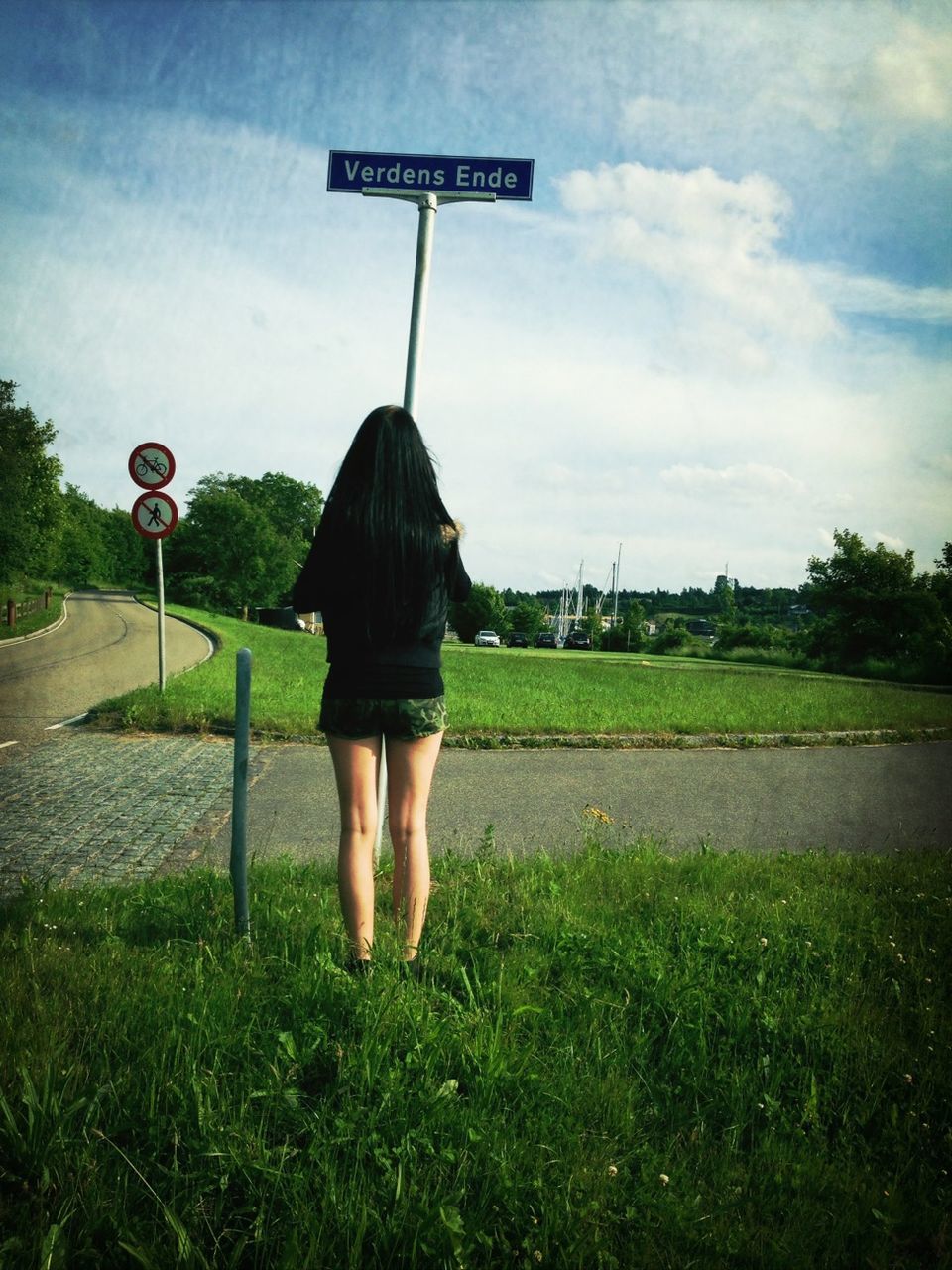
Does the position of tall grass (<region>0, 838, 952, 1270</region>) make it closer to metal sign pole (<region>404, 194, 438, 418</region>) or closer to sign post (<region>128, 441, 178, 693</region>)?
metal sign pole (<region>404, 194, 438, 418</region>)

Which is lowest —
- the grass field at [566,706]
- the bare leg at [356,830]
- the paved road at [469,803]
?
the paved road at [469,803]

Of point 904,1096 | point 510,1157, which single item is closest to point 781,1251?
point 510,1157

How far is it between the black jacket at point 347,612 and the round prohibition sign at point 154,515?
31.4ft

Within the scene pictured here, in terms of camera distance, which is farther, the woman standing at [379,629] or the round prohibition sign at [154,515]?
the round prohibition sign at [154,515]

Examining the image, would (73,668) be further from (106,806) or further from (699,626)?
(699,626)

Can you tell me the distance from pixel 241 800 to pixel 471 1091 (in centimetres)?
132

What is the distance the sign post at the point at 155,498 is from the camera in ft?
37.8

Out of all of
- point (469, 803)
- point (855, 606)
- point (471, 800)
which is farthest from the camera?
point (855, 606)

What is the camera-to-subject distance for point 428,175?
3992 millimetres

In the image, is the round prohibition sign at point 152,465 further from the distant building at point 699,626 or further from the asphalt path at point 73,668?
the distant building at point 699,626

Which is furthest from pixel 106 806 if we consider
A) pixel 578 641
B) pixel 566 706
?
pixel 578 641

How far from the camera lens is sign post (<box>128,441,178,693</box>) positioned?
11.5 metres

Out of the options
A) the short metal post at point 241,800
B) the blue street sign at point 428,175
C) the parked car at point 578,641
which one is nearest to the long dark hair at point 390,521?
the short metal post at point 241,800

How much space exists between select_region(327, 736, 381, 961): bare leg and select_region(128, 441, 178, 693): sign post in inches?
370
